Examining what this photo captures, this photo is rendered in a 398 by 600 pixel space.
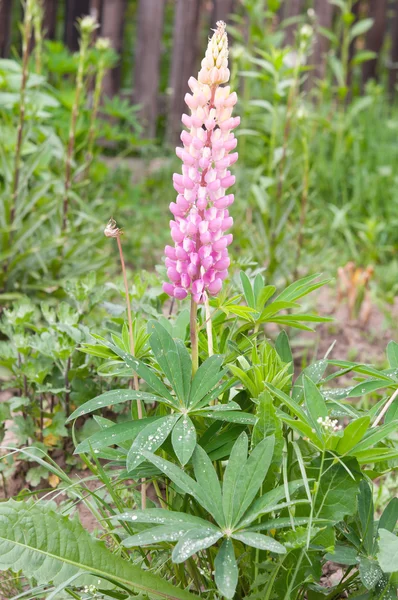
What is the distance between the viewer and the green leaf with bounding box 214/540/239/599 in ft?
3.39

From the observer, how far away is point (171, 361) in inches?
49.2

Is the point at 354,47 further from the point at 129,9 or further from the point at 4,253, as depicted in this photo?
the point at 4,253

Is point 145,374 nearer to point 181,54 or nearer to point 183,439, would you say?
point 183,439

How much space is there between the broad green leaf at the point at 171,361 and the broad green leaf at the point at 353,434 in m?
0.27

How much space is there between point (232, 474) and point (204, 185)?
49 centimetres

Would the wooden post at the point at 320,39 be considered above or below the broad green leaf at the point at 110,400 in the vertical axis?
above

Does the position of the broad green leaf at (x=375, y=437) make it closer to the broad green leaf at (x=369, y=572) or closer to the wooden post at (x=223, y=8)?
the broad green leaf at (x=369, y=572)

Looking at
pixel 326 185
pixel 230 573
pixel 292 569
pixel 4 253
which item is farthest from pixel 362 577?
pixel 326 185

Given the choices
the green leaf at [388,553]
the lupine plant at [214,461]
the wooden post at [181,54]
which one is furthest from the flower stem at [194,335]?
the wooden post at [181,54]

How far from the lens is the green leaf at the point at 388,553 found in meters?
1.05

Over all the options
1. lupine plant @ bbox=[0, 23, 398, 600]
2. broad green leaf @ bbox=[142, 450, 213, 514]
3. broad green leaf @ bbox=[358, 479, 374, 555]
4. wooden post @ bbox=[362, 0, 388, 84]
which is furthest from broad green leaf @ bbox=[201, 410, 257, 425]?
wooden post @ bbox=[362, 0, 388, 84]

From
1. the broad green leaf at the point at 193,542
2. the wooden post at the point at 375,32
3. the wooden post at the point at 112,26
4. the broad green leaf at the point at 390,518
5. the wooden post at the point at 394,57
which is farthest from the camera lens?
the wooden post at the point at 394,57

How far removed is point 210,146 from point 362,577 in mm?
750

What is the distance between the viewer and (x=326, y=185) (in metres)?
4.93
